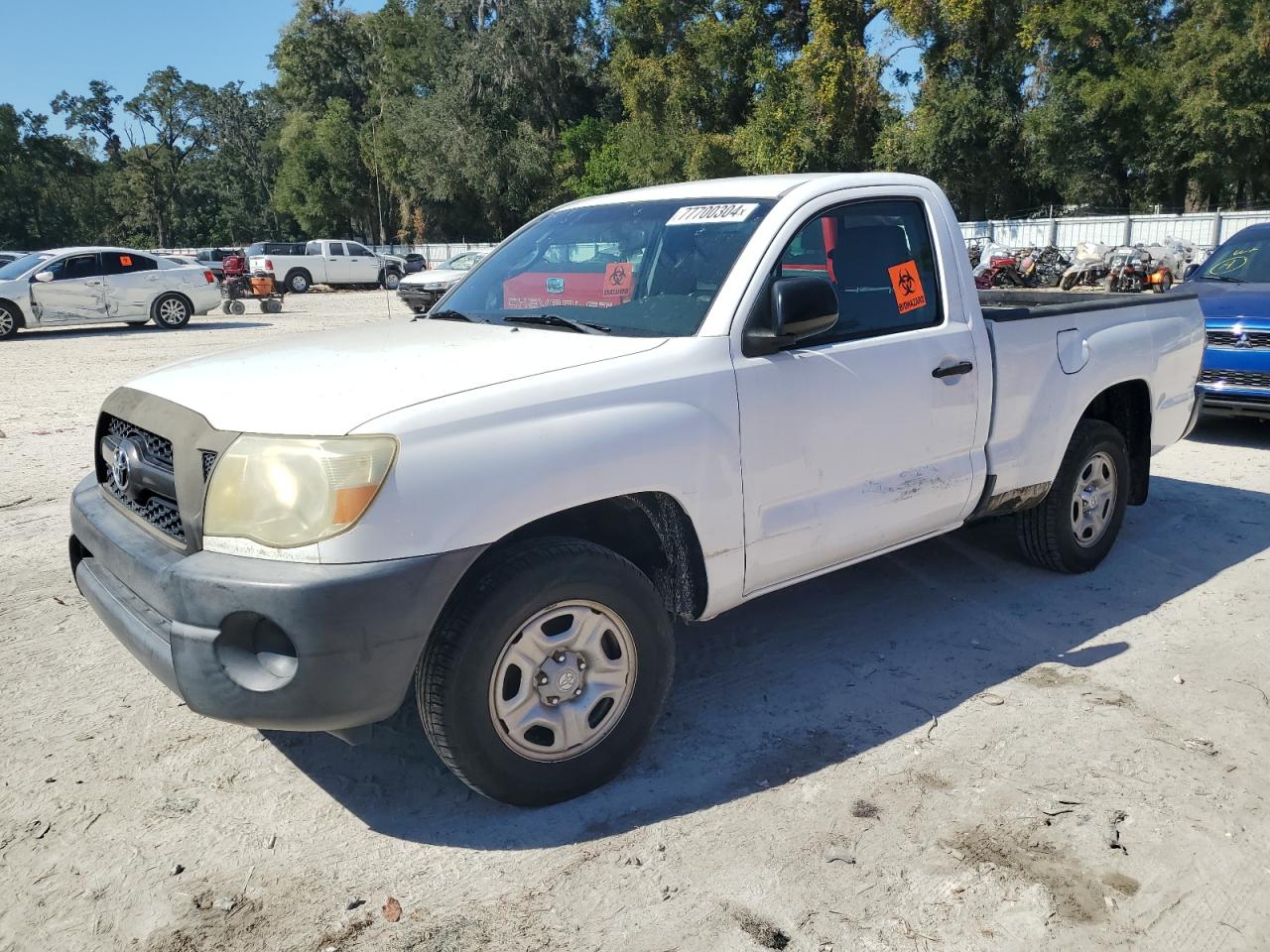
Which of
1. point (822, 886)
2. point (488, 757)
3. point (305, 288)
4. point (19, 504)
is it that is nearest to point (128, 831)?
point (488, 757)

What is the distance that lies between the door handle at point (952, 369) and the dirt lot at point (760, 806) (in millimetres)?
1173

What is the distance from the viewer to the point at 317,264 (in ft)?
117

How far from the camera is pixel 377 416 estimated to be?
275 cm

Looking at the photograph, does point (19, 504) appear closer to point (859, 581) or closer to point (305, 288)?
point (859, 581)

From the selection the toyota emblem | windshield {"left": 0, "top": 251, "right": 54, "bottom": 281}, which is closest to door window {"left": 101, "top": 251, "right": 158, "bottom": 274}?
windshield {"left": 0, "top": 251, "right": 54, "bottom": 281}

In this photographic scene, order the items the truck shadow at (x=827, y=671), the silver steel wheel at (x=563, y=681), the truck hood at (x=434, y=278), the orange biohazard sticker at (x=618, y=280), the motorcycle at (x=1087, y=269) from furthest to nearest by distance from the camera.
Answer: the motorcycle at (x=1087, y=269)
the truck hood at (x=434, y=278)
the orange biohazard sticker at (x=618, y=280)
the truck shadow at (x=827, y=671)
the silver steel wheel at (x=563, y=681)

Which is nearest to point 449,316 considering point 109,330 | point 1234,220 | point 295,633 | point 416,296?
point 295,633

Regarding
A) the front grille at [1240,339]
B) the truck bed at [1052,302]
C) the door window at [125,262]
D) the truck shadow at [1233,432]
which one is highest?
the door window at [125,262]

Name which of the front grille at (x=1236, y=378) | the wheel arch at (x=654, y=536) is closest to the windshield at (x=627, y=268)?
the wheel arch at (x=654, y=536)

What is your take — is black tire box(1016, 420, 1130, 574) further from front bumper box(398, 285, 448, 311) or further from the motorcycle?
the motorcycle

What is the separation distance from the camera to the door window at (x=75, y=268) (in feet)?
63.0

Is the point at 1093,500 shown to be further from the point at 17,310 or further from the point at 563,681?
the point at 17,310

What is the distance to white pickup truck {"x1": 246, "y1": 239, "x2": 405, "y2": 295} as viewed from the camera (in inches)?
1364

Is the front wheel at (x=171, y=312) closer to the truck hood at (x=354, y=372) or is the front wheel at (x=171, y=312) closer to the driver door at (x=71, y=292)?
the driver door at (x=71, y=292)
